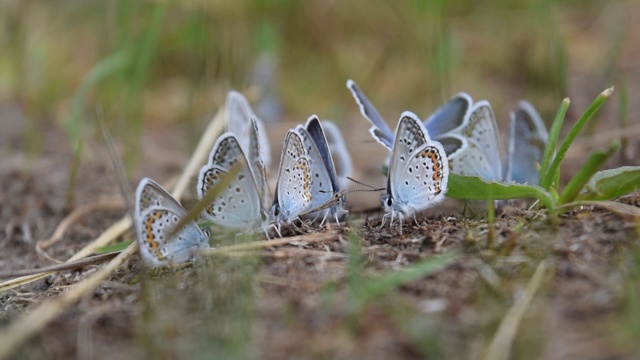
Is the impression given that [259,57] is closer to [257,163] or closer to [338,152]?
[338,152]

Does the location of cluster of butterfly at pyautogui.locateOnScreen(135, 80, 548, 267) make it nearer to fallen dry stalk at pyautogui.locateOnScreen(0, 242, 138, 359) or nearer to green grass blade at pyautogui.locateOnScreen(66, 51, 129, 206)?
fallen dry stalk at pyautogui.locateOnScreen(0, 242, 138, 359)

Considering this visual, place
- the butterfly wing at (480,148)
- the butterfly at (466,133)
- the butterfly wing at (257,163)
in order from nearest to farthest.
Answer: the butterfly wing at (257,163)
the butterfly at (466,133)
the butterfly wing at (480,148)

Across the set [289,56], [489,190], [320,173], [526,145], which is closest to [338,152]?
[320,173]

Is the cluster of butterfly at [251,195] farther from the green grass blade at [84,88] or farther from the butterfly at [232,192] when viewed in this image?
the green grass blade at [84,88]

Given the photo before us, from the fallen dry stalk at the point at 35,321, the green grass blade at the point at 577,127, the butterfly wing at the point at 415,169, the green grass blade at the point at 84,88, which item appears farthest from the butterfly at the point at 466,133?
the green grass blade at the point at 84,88

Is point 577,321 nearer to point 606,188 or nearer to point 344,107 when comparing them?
point 606,188

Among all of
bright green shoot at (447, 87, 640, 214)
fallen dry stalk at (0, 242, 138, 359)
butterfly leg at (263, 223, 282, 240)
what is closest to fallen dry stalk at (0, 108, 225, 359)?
fallen dry stalk at (0, 242, 138, 359)

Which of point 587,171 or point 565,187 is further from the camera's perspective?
point 565,187

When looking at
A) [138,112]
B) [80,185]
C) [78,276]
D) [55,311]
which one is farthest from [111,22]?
[55,311]
